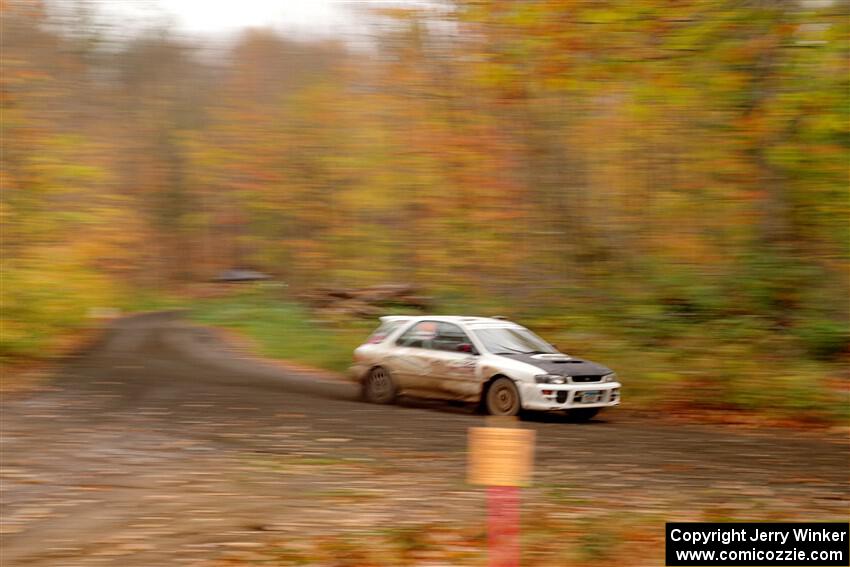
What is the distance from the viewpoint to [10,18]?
72.8 feet

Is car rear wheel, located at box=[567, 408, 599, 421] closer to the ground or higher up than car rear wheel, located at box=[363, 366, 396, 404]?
closer to the ground

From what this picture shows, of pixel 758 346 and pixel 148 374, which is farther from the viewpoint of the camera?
pixel 148 374

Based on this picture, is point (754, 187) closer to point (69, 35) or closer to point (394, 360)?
point (394, 360)

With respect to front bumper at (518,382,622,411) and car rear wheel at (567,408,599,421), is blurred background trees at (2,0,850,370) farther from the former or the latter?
front bumper at (518,382,622,411)

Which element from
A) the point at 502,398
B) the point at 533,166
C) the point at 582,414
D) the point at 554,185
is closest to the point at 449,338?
the point at 502,398

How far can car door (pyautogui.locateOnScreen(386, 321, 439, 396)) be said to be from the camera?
15.0 m

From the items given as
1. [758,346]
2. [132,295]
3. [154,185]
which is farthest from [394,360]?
[132,295]

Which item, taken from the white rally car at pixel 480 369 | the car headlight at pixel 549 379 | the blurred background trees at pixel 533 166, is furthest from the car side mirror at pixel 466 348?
the blurred background trees at pixel 533 166

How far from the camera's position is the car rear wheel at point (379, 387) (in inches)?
618

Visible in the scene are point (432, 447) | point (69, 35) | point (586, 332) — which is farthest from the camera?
point (69, 35)

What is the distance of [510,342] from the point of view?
14.8m

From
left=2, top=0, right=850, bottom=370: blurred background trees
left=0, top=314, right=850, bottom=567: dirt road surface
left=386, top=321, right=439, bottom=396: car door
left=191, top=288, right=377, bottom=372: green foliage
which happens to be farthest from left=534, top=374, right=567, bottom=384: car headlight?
left=191, top=288, right=377, bottom=372: green foliage

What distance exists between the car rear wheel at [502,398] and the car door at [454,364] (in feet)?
0.90

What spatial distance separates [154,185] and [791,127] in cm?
4028
